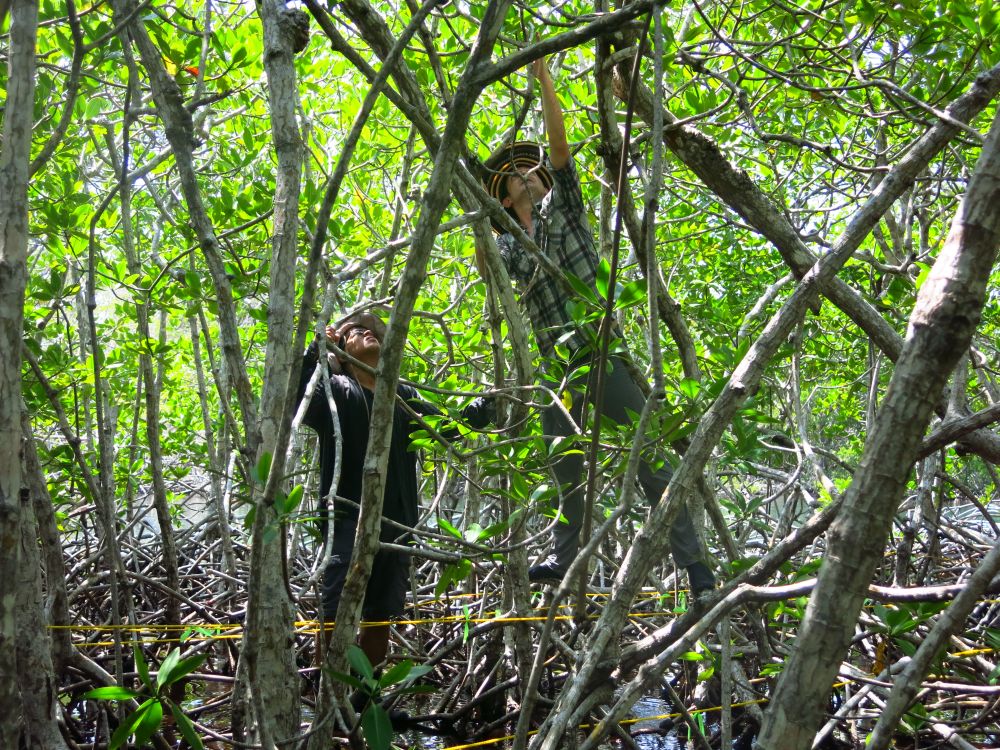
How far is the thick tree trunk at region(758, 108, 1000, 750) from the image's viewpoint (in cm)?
84

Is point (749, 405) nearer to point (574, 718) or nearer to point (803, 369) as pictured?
point (574, 718)

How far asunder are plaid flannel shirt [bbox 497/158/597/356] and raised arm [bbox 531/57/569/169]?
0.13 ft

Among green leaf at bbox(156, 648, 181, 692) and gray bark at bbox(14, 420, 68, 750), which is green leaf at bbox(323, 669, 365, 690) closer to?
green leaf at bbox(156, 648, 181, 692)

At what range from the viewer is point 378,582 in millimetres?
2789

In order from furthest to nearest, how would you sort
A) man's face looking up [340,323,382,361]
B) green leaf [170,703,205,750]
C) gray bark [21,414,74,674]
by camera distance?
man's face looking up [340,323,382,361], gray bark [21,414,74,674], green leaf [170,703,205,750]

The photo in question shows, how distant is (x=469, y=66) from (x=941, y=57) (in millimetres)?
1953

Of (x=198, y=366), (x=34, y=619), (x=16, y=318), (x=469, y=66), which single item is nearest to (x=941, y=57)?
(x=469, y=66)

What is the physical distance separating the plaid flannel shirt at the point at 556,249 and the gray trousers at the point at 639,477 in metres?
0.20

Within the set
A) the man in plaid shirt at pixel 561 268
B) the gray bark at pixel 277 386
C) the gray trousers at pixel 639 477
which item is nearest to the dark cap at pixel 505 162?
the man in plaid shirt at pixel 561 268

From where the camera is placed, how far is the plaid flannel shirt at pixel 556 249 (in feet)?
7.83

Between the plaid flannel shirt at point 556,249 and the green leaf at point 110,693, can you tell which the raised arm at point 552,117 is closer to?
the plaid flannel shirt at point 556,249

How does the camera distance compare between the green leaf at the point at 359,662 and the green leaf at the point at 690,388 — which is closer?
the green leaf at the point at 359,662

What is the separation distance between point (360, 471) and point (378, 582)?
1.16 feet

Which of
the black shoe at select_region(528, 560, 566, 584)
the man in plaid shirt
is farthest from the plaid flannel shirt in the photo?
the black shoe at select_region(528, 560, 566, 584)
